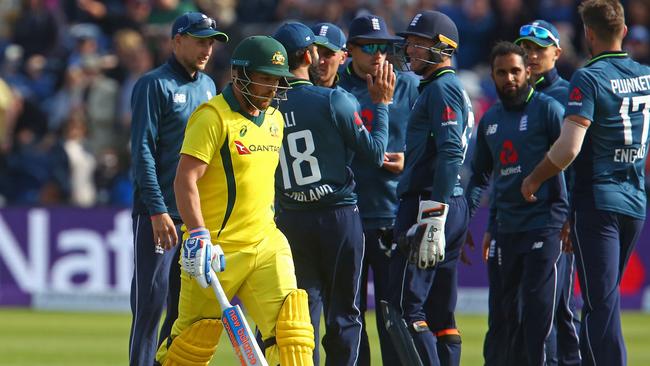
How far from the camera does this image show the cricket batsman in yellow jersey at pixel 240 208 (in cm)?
772

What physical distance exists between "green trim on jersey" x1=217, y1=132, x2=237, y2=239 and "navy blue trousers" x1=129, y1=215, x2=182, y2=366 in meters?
1.52

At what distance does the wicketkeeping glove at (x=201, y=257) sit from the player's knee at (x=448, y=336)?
2.40 meters

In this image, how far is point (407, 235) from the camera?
8.94m

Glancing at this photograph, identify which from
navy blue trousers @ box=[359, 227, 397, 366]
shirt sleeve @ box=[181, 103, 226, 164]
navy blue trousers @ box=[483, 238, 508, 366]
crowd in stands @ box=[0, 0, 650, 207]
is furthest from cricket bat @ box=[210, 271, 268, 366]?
crowd in stands @ box=[0, 0, 650, 207]

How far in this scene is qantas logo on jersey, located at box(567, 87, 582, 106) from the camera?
8.80 metres

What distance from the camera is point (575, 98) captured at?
882 centimetres

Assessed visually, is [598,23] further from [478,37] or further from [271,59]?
[478,37]

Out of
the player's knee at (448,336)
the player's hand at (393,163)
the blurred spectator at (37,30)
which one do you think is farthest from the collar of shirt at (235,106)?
the blurred spectator at (37,30)

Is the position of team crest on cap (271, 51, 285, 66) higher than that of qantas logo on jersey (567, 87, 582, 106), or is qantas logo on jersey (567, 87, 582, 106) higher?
team crest on cap (271, 51, 285, 66)

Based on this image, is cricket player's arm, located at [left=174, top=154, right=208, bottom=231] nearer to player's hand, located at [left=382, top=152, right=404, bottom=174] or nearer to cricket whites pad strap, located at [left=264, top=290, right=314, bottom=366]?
cricket whites pad strap, located at [left=264, top=290, right=314, bottom=366]

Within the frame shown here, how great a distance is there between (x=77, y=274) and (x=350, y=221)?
30.6 ft

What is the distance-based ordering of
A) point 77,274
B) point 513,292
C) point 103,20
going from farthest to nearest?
point 103,20 → point 77,274 → point 513,292

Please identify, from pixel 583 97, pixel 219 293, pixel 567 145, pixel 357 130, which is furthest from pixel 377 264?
pixel 219 293

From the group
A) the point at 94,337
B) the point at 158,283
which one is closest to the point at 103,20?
the point at 94,337
